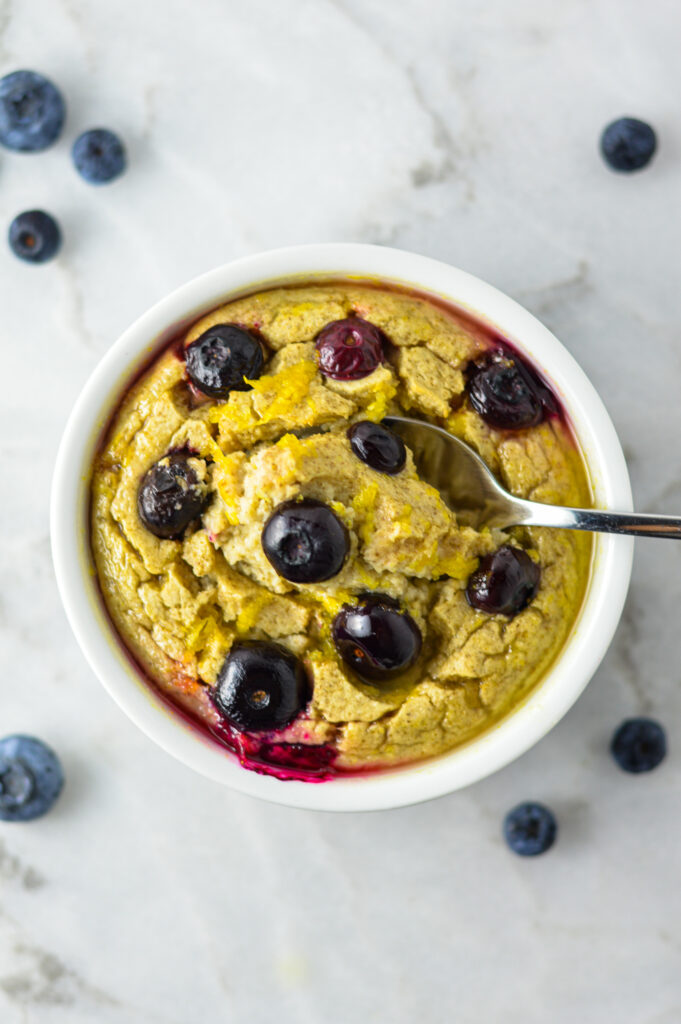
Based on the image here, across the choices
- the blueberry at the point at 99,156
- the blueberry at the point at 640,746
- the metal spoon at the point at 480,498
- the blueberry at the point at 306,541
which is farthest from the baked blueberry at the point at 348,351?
the blueberry at the point at 640,746

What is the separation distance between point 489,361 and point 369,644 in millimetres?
678

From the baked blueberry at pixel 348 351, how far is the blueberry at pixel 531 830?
1300 mm

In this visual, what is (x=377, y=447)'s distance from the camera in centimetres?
181

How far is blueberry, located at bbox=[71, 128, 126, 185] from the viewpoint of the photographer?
8.03ft

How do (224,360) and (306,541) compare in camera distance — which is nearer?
(306,541)

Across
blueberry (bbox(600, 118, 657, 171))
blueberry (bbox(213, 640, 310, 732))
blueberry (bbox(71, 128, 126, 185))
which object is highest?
blueberry (bbox(600, 118, 657, 171))

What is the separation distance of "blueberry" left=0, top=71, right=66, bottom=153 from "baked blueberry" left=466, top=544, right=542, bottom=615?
1692 millimetres

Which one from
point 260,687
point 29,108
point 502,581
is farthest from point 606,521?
point 29,108

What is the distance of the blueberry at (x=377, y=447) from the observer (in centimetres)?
181

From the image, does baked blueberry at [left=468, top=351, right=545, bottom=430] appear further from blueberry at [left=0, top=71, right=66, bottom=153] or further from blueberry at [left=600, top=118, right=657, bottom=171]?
blueberry at [left=0, top=71, right=66, bottom=153]

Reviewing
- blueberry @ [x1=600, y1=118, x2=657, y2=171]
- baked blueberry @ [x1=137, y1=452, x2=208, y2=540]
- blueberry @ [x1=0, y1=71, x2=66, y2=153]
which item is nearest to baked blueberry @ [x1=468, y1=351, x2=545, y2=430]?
baked blueberry @ [x1=137, y1=452, x2=208, y2=540]

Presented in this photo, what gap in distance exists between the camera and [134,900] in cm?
250

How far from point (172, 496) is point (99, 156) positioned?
113 cm

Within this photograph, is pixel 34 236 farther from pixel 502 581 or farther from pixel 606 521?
pixel 606 521
